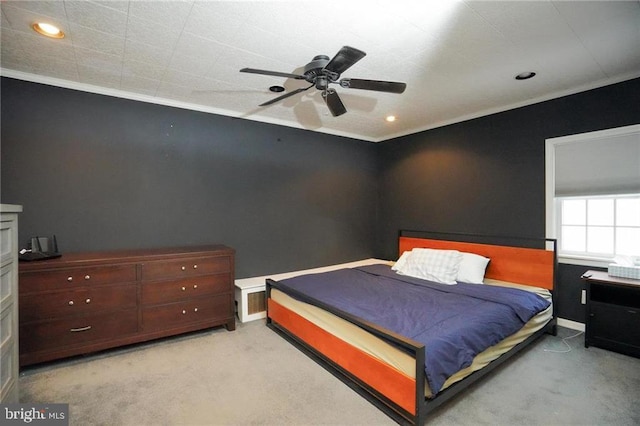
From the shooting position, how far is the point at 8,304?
1.66m

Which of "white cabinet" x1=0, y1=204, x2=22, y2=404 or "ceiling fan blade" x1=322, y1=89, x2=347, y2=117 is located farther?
"ceiling fan blade" x1=322, y1=89, x2=347, y2=117

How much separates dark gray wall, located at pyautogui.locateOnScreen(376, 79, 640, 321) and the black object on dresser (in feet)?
1.20

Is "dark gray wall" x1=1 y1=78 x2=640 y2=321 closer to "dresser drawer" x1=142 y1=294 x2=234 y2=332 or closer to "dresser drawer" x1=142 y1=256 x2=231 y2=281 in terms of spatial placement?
"dresser drawer" x1=142 y1=256 x2=231 y2=281

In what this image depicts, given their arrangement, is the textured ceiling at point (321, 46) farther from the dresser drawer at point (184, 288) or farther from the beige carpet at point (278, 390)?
the beige carpet at point (278, 390)

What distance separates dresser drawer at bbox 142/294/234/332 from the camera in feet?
9.38

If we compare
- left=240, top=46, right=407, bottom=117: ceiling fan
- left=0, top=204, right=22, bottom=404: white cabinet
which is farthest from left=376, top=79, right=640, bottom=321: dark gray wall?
left=0, top=204, right=22, bottom=404: white cabinet

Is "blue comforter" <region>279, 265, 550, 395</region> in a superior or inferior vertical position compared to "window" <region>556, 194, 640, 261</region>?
inferior

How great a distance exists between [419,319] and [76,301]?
111 inches

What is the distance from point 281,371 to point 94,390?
1.36m

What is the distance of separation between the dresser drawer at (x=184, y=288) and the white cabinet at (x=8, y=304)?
3.56 ft

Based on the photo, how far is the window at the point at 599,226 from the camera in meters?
3.02

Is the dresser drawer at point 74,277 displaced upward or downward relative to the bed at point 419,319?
upward

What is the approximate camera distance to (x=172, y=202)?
345cm

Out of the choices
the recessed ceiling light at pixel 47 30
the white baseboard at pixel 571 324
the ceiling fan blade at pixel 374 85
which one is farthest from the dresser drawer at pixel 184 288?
the white baseboard at pixel 571 324
